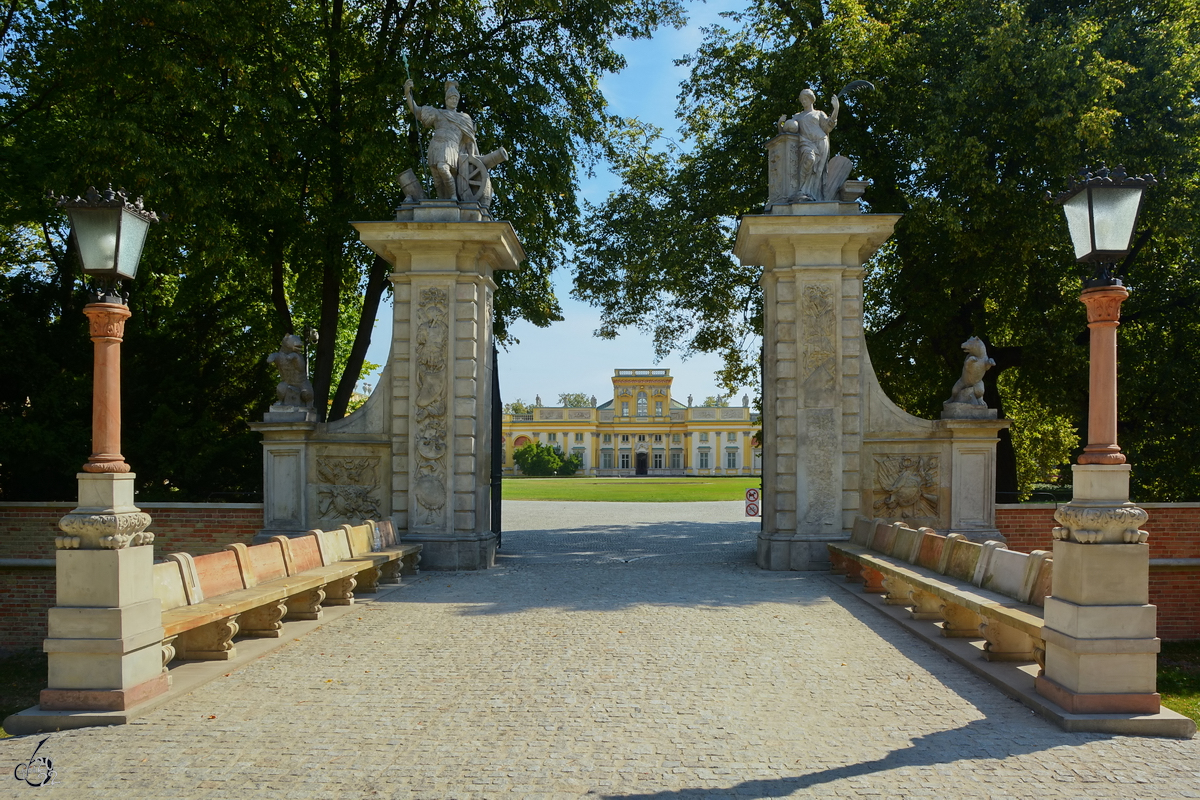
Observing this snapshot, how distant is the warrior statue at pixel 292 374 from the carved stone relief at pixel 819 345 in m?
6.85

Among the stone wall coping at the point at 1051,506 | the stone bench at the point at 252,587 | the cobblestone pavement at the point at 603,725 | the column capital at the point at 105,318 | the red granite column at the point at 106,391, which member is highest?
the column capital at the point at 105,318

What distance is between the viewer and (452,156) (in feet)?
36.9

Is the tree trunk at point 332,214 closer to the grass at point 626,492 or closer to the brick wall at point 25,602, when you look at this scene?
the brick wall at point 25,602

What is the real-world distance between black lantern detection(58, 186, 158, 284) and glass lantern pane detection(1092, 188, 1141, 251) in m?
5.97

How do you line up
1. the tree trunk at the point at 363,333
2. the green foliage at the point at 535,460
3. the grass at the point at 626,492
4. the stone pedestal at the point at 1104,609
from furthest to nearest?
the green foliage at the point at 535,460 → the grass at the point at 626,492 → the tree trunk at the point at 363,333 → the stone pedestal at the point at 1104,609

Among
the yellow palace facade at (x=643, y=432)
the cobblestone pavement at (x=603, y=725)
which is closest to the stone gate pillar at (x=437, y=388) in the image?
the cobblestone pavement at (x=603, y=725)

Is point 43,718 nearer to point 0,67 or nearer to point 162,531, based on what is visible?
point 162,531

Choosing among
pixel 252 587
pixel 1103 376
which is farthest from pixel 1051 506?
pixel 252 587

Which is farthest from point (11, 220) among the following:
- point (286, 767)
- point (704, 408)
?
point (704, 408)

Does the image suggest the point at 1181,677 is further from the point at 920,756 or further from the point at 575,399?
the point at 575,399

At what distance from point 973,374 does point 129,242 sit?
9730 millimetres

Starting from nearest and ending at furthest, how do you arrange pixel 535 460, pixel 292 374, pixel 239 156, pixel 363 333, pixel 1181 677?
pixel 1181 677 → pixel 292 374 → pixel 239 156 → pixel 363 333 → pixel 535 460

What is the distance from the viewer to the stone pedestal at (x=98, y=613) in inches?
189

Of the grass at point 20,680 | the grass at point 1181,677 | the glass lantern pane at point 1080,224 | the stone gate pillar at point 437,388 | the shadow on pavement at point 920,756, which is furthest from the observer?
the stone gate pillar at point 437,388
